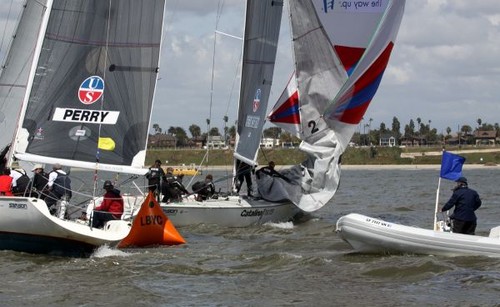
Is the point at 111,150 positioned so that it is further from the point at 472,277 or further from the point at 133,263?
the point at 472,277

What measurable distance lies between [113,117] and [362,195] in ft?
84.1

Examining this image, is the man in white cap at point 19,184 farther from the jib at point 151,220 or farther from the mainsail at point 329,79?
the mainsail at point 329,79

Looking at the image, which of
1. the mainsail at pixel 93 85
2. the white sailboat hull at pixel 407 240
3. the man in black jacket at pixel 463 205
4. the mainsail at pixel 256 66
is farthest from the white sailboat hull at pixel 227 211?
the man in black jacket at pixel 463 205

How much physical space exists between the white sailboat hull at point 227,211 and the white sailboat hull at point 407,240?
17.7 ft

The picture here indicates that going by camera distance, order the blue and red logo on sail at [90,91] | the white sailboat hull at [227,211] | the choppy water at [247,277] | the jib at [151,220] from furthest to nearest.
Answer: the white sailboat hull at [227,211]
the blue and red logo on sail at [90,91]
the jib at [151,220]
the choppy water at [247,277]

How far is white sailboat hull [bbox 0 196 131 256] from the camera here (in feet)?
50.8

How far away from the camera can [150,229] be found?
1747cm

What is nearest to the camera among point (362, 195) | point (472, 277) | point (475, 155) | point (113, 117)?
point (472, 277)

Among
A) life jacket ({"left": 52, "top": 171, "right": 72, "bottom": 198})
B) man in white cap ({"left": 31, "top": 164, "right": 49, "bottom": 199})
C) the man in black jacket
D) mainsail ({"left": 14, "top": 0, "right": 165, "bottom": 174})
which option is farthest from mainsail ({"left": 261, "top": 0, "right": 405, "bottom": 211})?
man in white cap ({"left": 31, "top": 164, "right": 49, "bottom": 199})

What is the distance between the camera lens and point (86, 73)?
726 inches

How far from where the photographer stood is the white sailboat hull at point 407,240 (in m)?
16.1

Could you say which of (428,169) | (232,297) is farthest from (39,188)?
(428,169)

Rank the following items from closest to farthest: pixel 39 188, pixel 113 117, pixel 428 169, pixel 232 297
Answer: pixel 232 297
pixel 39 188
pixel 113 117
pixel 428 169

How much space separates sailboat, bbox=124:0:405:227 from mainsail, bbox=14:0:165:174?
5.02m
